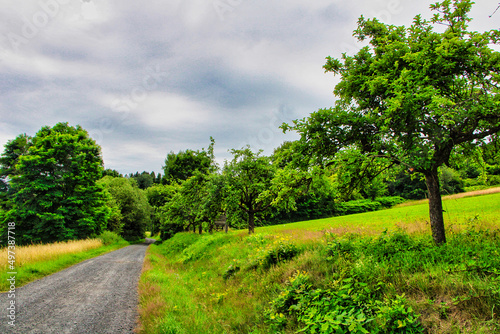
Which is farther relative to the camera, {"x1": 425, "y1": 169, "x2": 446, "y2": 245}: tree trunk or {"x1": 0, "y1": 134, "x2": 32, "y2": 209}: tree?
{"x1": 0, "y1": 134, "x2": 32, "y2": 209}: tree

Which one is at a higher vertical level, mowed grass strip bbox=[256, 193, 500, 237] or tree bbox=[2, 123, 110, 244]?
tree bbox=[2, 123, 110, 244]

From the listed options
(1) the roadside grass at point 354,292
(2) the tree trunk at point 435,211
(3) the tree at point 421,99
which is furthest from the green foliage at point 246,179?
(2) the tree trunk at point 435,211

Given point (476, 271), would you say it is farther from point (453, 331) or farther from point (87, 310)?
point (87, 310)

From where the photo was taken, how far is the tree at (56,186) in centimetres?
2411

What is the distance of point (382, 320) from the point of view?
4.09 m

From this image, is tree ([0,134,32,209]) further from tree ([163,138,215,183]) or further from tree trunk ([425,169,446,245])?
tree trunk ([425,169,446,245])

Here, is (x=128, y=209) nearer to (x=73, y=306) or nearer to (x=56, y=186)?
(x=56, y=186)

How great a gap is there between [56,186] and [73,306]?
85.1ft

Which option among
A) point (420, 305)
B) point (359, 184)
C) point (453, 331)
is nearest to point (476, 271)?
point (420, 305)

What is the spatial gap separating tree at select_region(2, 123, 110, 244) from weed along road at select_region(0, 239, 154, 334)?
18340 mm

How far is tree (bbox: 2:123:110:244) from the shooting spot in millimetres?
24109
